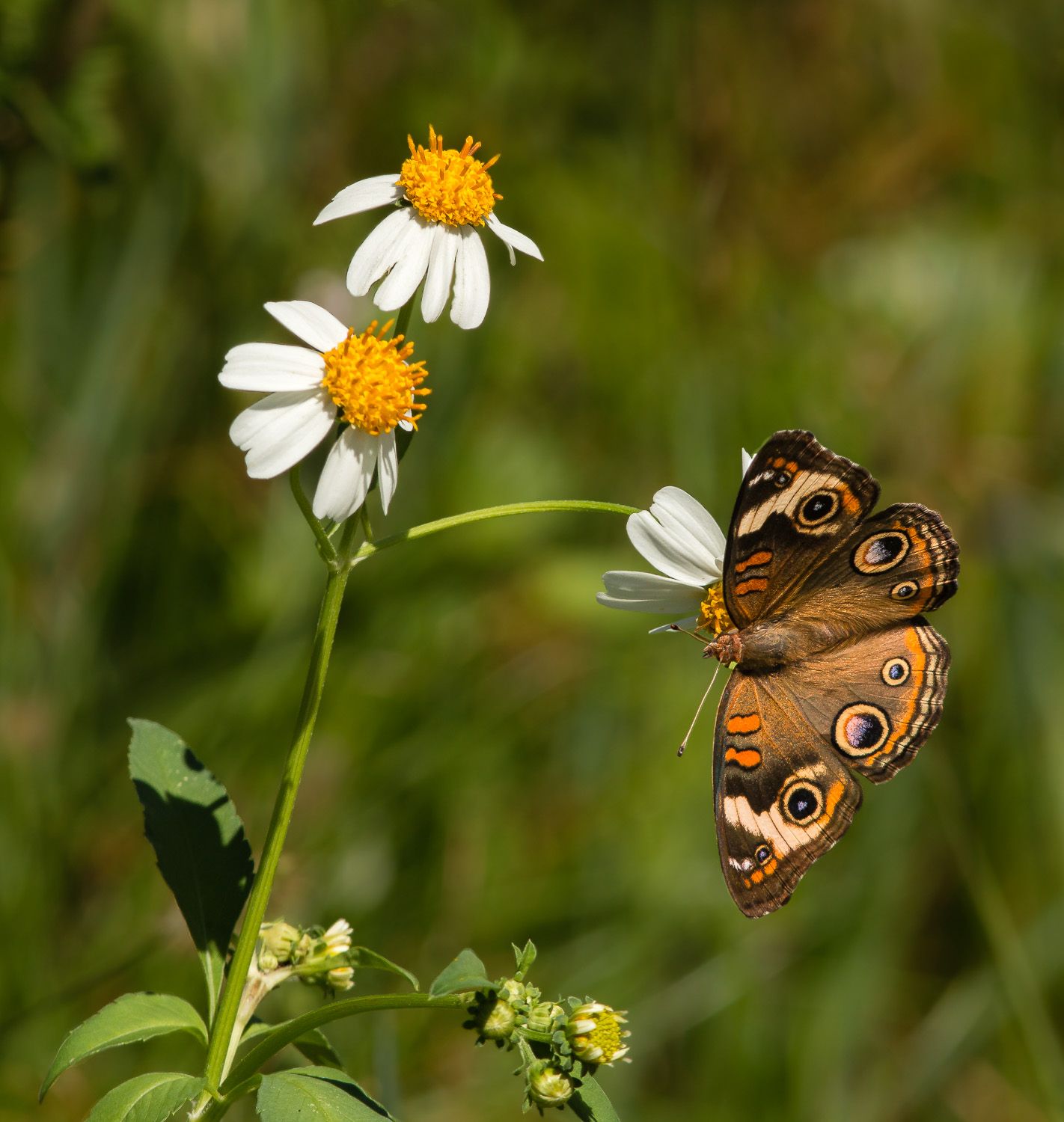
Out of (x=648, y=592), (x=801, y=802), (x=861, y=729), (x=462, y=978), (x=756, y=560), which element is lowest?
(x=462, y=978)

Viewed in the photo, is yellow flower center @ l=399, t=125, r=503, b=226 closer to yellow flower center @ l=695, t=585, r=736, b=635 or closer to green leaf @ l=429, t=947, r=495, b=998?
yellow flower center @ l=695, t=585, r=736, b=635

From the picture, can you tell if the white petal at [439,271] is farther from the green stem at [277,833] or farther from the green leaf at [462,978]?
the green leaf at [462,978]

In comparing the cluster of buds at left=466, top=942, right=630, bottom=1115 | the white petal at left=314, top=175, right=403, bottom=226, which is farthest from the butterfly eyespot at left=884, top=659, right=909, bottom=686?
the white petal at left=314, top=175, right=403, bottom=226

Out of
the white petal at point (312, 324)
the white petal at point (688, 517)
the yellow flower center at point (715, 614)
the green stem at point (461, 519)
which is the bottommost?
the yellow flower center at point (715, 614)

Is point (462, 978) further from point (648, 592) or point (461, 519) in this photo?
point (648, 592)

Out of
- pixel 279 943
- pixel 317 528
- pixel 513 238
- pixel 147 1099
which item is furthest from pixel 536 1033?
pixel 513 238

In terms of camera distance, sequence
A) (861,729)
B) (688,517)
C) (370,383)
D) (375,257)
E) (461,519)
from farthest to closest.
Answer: (861,729), (688,517), (375,257), (370,383), (461,519)

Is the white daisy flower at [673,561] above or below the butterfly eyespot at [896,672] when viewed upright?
above

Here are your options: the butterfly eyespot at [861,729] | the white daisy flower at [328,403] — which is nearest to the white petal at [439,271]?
the white daisy flower at [328,403]

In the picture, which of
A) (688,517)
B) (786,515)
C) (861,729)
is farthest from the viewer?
(861,729)
